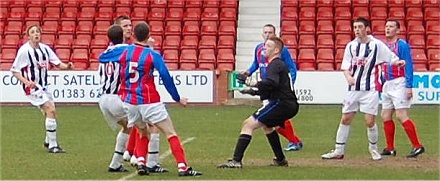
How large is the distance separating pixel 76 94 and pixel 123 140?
12.3m

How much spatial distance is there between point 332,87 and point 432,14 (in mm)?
6639

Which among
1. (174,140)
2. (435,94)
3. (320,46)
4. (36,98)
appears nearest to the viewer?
(174,140)

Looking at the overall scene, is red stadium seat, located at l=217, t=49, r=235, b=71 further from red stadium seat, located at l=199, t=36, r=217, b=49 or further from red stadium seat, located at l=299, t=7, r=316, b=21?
red stadium seat, located at l=299, t=7, r=316, b=21

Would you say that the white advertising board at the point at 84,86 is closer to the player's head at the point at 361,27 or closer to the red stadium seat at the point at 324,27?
the red stadium seat at the point at 324,27

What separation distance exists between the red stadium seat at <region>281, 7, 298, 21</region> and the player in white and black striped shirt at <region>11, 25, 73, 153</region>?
49.6 ft

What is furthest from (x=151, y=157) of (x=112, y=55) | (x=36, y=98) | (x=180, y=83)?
(x=180, y=83)

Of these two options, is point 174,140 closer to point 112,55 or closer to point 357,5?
point 112,55

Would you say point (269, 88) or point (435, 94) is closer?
point (269, 88)

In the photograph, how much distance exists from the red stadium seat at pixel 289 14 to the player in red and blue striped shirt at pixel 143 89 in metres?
17.8

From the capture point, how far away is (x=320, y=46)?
27.1 m

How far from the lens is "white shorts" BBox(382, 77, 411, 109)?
45.1 ft

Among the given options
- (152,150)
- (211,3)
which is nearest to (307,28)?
(211,3)

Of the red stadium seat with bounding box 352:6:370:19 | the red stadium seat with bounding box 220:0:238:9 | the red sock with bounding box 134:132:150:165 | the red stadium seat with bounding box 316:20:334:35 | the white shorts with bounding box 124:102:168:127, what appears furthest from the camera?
the red stadium seat with bounding box 220:0:238:9

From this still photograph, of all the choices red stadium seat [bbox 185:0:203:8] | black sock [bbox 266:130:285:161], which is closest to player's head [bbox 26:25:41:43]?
black sock [bbox 266:130:285:161]
